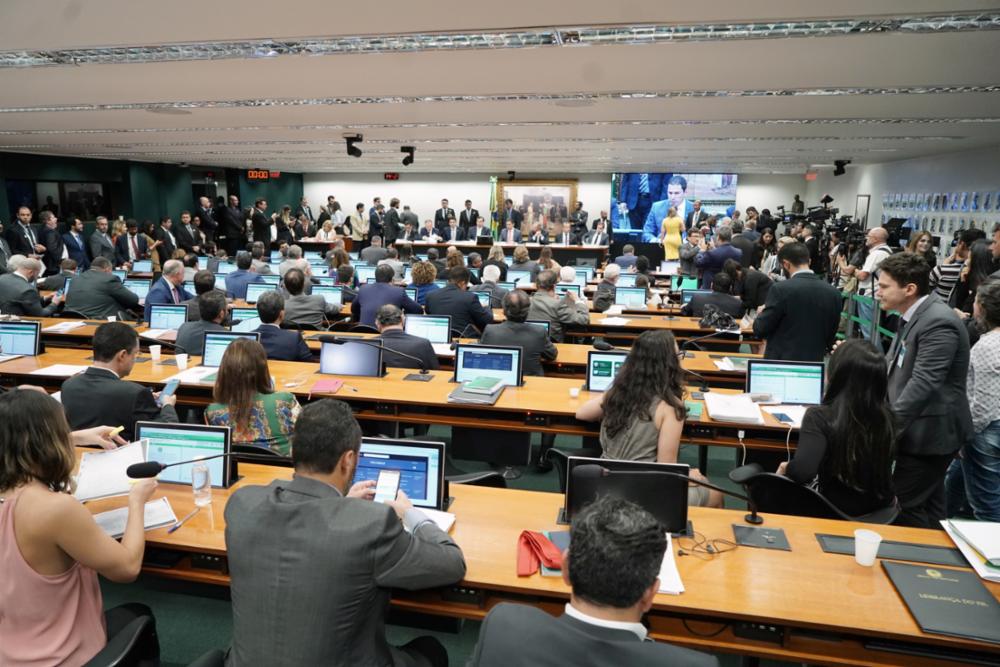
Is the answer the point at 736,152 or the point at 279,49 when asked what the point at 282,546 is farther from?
the point at 736,152

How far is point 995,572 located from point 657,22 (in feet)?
9.74

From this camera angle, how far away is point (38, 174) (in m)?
14.0

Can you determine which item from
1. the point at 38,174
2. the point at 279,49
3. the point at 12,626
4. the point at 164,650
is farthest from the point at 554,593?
the point at 38,174

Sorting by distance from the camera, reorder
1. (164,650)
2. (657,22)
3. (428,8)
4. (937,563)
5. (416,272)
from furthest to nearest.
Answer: (416,272) → (657,22) → (428,8) → (164,650) → (937,563)

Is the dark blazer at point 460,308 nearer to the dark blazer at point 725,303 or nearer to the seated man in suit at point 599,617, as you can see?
the dark blazer at point 725,303

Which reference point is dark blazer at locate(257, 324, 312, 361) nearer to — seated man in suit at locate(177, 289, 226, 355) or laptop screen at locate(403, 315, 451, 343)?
seated man in suit at locate(177, 289, 226, 355)

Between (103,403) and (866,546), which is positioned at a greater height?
(103,403)

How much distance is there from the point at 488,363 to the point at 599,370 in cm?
77

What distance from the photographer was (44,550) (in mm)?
1796

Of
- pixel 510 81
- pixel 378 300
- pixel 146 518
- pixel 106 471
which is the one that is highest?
pixel 510 81

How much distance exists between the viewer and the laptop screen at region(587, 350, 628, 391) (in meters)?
4.20

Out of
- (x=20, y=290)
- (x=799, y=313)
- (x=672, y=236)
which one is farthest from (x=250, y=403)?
(x=672, y=236)

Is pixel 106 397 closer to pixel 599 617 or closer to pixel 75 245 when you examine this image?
pixel 599 617

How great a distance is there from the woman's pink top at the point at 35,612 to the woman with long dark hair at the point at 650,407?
2157mm
